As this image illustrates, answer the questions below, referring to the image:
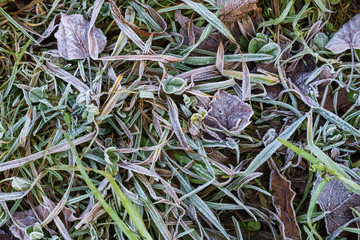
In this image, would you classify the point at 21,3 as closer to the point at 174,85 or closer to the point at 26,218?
the point at 174,85

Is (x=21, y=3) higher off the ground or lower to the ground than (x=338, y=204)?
higher

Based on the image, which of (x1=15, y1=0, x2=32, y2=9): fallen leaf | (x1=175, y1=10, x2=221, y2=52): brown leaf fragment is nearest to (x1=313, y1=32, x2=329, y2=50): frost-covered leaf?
(x1=175, y1=10, x2=221, y2=52): brown leaf fragment

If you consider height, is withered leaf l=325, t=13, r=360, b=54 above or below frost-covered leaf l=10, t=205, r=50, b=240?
above

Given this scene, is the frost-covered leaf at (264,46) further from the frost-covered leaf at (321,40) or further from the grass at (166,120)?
the frost-covered leaf at (321,40)

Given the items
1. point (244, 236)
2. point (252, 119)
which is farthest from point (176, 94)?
point (244, 236)

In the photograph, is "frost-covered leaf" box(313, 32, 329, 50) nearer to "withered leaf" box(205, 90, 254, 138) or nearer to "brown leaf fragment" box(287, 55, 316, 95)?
"brown leaf fragment" box(287, 55, 316, 95)

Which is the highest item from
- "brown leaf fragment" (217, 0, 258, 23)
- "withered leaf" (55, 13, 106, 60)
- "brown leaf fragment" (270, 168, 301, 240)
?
"brown leaf fragment" (217, 0, 258, 23)

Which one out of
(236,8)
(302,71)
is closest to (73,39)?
(236,8)
